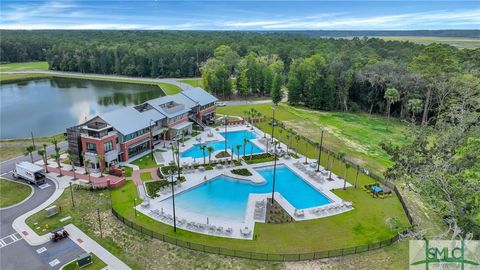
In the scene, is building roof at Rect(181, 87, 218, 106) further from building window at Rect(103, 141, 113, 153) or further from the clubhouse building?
building window at Rect(103, 141, 113, 153)

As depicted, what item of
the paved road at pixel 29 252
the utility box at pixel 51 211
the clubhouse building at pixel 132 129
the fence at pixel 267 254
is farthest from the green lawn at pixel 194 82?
the fence at pixel 267 254

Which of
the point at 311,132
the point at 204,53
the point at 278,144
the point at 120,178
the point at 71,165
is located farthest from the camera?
the point at 204,53

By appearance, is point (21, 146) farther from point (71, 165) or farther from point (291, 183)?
point (291, 183)

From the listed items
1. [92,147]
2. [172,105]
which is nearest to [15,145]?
[92,147]

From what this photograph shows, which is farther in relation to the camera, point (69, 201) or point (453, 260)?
point (69, 201)

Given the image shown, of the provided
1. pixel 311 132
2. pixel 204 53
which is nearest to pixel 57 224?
pixel 311 132

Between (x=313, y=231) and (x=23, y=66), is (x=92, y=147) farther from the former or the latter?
(x=23, y=66)

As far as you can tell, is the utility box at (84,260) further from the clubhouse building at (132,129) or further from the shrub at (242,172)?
the shrub at (242,172)
